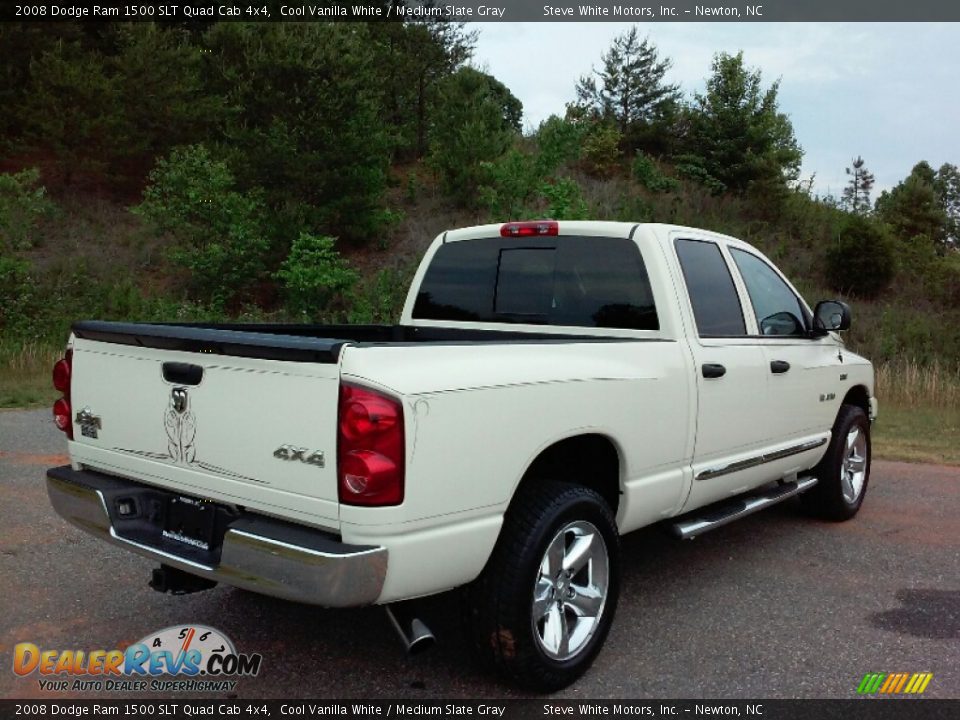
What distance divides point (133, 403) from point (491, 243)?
218cm

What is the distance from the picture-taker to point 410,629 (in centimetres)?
286

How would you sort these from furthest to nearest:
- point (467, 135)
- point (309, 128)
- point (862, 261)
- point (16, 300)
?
1. point (467, 135)
2. point (862, 261)
3. point (309, 128)
4. point (16, 300)

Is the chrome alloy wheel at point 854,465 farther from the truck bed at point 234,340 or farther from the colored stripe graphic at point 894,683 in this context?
the truck bed at point 234,340

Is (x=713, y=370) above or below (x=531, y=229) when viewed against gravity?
below

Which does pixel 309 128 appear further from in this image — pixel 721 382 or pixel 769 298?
pixel 721 382

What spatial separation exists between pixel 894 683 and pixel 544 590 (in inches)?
61.5

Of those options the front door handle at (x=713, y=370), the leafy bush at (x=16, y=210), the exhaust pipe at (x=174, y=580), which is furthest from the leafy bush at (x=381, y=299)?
the exhaust pipe at (x=174, y=580)

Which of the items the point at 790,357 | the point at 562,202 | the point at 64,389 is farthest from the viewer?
the point at 562,202

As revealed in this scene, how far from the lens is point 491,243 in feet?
15.4

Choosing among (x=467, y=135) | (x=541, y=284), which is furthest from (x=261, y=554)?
(x=467, y=135)

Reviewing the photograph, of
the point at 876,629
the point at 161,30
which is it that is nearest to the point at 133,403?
the point at 876,629

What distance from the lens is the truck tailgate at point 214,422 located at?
107 inches

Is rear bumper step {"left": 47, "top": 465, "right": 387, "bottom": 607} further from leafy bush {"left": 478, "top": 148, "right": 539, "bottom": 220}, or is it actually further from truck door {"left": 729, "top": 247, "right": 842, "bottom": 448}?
leafy bush {"left": 478, "top": 148, "right": 539, "bottom": 220}

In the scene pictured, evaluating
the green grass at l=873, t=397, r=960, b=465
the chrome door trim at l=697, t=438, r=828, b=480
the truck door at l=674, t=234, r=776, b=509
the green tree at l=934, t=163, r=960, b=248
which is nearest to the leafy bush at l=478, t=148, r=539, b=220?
the green grass at l=873, t=397, r=960, b=465
